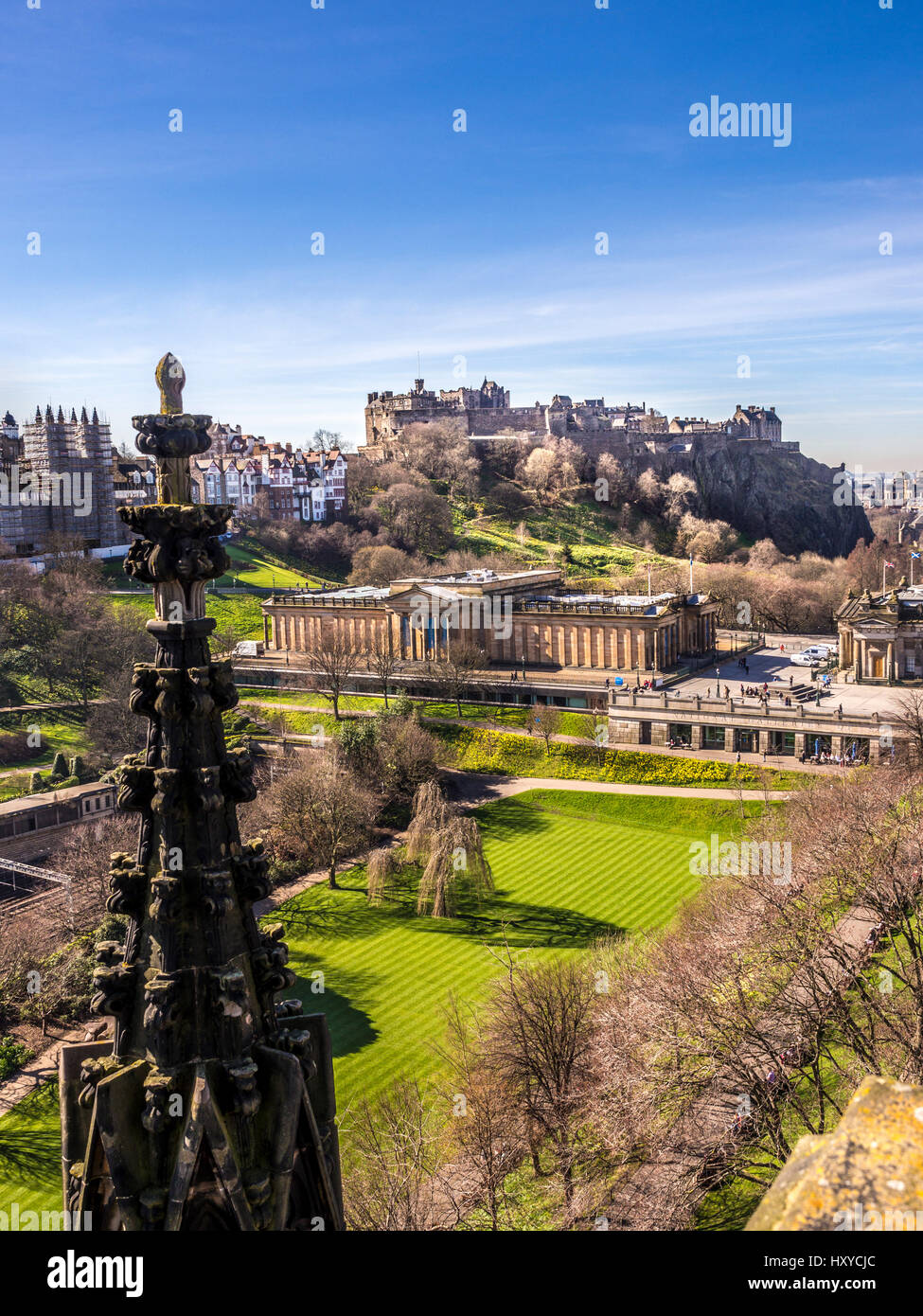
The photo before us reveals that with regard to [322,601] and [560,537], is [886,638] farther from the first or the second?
[560,537]

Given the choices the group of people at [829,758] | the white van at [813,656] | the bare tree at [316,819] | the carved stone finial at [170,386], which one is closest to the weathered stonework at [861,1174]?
the carved stone finial at [170,386]

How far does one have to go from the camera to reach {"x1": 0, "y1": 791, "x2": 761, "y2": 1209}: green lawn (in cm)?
3153

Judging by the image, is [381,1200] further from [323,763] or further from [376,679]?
[376,679]

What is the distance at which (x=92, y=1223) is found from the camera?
23.6 feet

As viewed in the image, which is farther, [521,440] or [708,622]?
[521,440]

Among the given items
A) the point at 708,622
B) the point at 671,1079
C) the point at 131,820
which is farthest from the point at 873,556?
the point at 671,1079

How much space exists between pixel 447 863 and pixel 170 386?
3689cm

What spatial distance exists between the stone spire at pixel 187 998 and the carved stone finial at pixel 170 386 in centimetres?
1

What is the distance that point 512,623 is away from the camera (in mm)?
80562

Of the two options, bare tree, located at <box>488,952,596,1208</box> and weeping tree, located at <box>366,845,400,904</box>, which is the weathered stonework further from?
weeping tree, located at <box>366,845,400,904</box>

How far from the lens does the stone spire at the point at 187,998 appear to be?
6949 mm

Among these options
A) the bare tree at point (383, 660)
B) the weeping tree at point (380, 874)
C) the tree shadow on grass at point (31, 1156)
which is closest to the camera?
the tree shadow on grass at point (31, 1156)

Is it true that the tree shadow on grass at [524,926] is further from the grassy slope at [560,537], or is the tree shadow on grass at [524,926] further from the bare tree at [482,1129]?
the grassy slope at [560,537]
